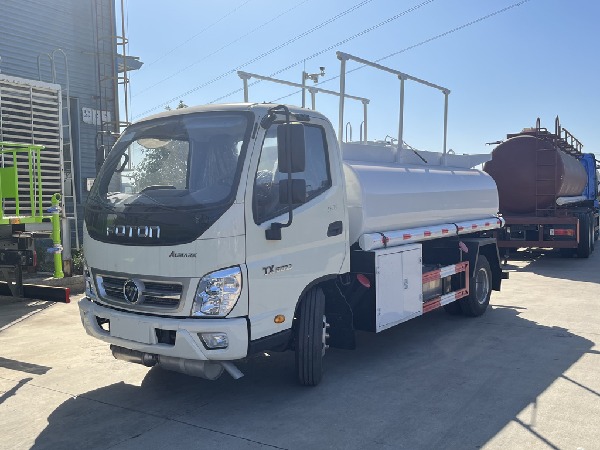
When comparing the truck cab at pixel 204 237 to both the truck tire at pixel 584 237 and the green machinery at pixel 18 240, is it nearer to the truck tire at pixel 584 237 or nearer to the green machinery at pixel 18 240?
the green machinery at pixel 18 240

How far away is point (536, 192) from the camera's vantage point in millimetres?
14539

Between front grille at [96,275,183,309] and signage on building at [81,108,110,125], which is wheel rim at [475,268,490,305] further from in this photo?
signage on building at [81,108,110,125]

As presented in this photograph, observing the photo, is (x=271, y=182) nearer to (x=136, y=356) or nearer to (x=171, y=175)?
(x=171, y=175)

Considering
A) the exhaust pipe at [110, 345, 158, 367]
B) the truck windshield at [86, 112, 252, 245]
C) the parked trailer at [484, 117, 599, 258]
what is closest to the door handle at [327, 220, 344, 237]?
the truck windshield at [86, 112, 252, 245]

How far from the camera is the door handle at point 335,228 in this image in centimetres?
535

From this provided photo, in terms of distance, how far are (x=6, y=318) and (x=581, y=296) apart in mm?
9474

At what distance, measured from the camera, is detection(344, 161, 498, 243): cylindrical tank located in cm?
589

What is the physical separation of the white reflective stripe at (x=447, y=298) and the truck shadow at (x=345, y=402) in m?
0.66

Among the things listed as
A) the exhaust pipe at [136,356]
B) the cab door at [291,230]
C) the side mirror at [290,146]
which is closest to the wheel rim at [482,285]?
the cab door at [291,230]

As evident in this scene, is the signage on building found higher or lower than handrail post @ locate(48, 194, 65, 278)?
higher

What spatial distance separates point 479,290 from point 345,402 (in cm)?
440

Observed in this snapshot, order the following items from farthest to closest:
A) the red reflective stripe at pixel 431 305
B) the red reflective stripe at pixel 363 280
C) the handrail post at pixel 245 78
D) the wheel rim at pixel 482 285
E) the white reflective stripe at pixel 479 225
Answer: the wheel rim at pixel 482 285 → the white reflective stripe at pixel 479 225 → the handrail post at pixel 245 78 → the red reflective stripe at pixel 431 305 → the red reflective stripe at pixel 363 280

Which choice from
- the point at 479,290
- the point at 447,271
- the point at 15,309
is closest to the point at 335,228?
the point at 447,271

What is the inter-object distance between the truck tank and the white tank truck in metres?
0.03
